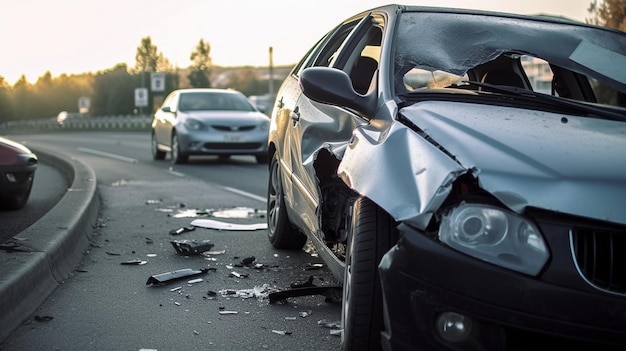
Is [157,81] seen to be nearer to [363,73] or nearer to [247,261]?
[247,261]

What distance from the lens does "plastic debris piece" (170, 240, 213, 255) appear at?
674 cm

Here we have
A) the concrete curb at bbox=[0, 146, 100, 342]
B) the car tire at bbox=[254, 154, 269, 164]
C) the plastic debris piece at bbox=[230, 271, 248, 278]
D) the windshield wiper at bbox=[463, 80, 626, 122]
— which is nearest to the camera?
the windshield wiper at bbox=[463, 80, 626, 122]

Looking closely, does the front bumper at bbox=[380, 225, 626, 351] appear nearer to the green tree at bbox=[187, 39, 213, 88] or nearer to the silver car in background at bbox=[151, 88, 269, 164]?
the silver car in background at bbox=[151, 88, 269, 164]

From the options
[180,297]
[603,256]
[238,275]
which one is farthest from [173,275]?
[603,256]

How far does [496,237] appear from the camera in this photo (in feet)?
9.73

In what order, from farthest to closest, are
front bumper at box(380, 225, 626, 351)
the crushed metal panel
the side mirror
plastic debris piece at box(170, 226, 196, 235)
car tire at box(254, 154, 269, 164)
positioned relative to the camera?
car tire at box(254, 154, 269, 164), plastic debris piece at box(170, 226, 196, 235), the side mirror, the crushed metal panel, front bumper at box(380, 225, 626, 351)

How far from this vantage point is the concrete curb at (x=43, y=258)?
458cm

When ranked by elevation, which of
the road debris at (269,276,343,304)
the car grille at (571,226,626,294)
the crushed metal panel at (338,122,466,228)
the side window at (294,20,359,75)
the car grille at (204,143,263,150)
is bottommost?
the car grille at (204,143,263,150)

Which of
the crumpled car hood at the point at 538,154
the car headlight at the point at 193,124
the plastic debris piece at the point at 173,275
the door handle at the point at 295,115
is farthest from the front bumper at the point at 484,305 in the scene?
the car headlight at the point at 193,124

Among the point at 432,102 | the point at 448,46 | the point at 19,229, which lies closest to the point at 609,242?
the point at 432,102

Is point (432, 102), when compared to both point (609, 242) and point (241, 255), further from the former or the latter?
point (241, 255)

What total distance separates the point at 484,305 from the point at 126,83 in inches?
4158

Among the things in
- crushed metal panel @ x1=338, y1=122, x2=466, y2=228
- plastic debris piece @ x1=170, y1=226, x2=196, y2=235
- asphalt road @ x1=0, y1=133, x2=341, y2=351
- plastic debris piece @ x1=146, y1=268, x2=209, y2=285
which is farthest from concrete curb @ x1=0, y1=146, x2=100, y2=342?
crushed metal panel @ x1=338, y1=122, x2=466, y2=228

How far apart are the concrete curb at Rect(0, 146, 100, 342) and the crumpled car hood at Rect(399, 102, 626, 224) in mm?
2220
